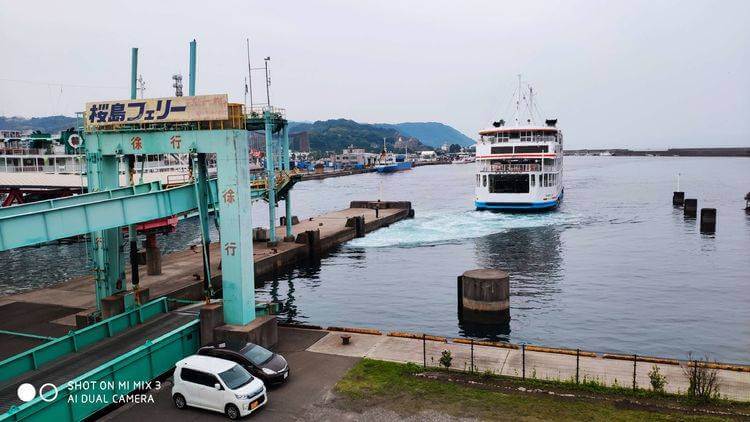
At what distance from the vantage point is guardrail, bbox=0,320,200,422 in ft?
46.3

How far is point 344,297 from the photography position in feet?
125

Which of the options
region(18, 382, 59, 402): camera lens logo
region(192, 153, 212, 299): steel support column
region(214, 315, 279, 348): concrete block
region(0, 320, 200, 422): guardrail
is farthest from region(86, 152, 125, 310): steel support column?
region(18, 382, 59, 402): camera lens logo

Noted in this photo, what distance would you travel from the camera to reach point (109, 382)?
16.3 m

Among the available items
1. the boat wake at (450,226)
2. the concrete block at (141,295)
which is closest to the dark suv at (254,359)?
the concrete block at (141,295)

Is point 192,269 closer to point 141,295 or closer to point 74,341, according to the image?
point 141,295

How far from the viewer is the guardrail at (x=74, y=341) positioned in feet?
58.6

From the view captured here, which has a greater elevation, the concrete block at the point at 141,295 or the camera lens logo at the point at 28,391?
the concrete block at the point at 141,295

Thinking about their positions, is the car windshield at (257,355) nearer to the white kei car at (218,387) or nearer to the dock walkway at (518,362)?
the white kei car at (218,387)

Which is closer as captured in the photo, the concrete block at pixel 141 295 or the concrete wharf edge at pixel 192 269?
the concrete block at pixel 141 295

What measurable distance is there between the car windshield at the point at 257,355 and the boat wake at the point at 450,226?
126ft

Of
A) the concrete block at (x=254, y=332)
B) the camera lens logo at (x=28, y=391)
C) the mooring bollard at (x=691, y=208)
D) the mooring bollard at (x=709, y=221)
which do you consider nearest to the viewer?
the camera lens logo at (x=28, y=391)

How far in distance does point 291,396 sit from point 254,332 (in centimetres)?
422

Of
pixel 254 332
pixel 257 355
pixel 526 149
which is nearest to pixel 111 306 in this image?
pixel 254 332

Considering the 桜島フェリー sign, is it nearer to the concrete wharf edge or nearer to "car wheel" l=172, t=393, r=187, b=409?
"car wheel" l=172, t=393, r=187, b=409
